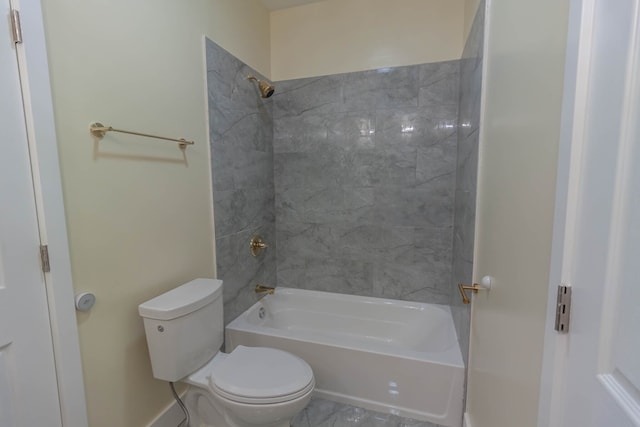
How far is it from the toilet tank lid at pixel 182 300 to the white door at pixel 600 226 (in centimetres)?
129

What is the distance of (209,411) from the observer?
152 centimetres

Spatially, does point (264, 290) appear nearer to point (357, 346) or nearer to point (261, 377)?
point (357, 346)

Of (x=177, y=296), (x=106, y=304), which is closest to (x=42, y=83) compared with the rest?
(x=106, y=304)

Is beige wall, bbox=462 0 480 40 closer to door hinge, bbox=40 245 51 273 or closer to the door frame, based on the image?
the door frame

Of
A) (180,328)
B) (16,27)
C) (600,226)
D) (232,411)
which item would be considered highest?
(16,27)

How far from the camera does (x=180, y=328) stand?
1.28 m

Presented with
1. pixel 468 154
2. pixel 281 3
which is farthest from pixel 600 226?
pixel 281 3

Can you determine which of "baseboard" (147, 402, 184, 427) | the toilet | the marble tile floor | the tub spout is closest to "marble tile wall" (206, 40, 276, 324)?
the tub spout

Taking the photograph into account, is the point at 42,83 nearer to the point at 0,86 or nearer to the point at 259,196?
the point at 0,86

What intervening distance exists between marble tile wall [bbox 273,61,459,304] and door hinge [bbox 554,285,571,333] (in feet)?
5.33

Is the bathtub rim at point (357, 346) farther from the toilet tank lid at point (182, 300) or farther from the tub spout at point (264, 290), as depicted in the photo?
the toilet tank lid at point (182, 300)

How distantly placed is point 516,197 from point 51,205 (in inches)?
57.7

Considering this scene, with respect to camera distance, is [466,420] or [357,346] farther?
[357,346]

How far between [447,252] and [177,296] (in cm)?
180
